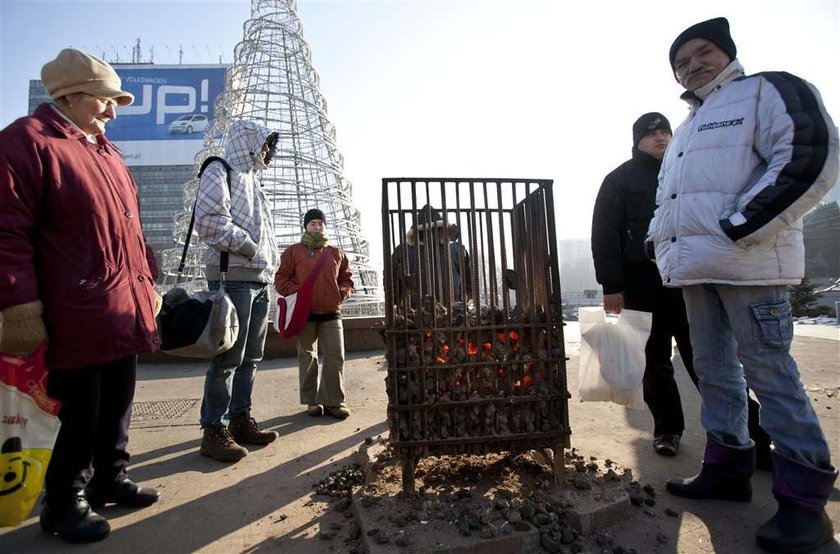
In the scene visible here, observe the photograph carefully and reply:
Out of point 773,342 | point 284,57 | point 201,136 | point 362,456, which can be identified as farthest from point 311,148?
point 201,136

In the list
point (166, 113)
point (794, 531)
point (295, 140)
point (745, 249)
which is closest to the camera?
point (794, 531)

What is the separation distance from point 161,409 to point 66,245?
317cm

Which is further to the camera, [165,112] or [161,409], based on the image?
[165,112]

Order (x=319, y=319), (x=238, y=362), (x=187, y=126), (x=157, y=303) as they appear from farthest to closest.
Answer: (x=187, y=126) → (x=319, y=319) → (x=238, y=362) → (x=157, y=303)

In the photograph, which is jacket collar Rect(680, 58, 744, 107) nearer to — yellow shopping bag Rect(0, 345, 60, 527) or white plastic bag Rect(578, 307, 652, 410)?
white plastic bag Rect(578, 307, 652, 410)

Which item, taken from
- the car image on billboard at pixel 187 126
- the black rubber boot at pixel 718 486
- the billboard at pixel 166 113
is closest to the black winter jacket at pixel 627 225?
the black rubber boot at pixel 718 486

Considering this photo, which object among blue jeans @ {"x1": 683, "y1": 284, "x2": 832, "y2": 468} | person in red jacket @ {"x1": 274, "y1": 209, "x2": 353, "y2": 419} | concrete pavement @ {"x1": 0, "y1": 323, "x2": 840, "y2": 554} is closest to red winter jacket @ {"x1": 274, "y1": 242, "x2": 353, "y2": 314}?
person in red jacket @ {"x1": 274, "y1": 209, "x2": 353, "y2": 419}

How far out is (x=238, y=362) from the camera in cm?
333

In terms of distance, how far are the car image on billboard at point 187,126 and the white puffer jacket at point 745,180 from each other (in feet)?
143

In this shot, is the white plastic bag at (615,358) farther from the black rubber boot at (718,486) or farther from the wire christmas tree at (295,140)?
the wire christmas tree at (295,140)

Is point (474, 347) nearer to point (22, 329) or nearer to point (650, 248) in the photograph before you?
point (650, 248)

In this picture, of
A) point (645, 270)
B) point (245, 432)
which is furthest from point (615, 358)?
point (245, 432)

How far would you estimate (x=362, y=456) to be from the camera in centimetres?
287

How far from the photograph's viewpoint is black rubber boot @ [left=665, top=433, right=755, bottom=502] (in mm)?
2277
